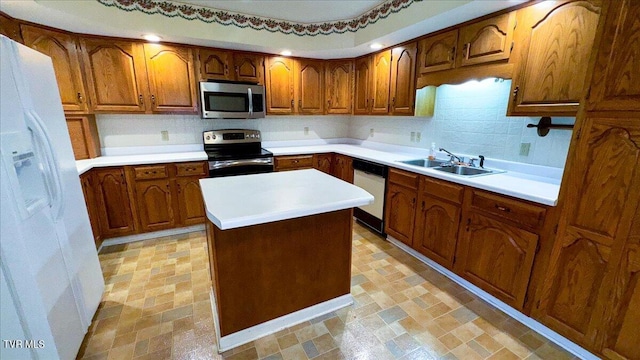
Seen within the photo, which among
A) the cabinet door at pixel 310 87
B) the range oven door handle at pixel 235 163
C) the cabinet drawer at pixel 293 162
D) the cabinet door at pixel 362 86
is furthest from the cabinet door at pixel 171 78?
the cabinet door at pixel 362 86

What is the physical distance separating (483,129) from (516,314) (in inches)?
63.6

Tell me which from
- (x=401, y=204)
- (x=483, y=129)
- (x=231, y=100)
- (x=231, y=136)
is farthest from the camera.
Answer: (x=231, y=136)

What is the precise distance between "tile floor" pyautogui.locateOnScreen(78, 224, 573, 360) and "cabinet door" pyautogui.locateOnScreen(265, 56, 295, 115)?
2.30m

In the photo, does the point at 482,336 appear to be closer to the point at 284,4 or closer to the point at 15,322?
the point at 15,322

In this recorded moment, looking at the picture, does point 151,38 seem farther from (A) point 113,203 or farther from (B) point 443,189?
(B) point 443,189

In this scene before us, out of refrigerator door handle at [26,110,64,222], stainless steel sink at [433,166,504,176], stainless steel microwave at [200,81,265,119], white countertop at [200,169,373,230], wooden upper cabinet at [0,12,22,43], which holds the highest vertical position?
wooden upper cabinet at [0,12,22,43]

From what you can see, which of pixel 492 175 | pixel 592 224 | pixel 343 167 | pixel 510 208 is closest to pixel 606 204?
pixel 592 224

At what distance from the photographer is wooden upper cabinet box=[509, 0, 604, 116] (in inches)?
63.3

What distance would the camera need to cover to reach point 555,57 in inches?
68.4

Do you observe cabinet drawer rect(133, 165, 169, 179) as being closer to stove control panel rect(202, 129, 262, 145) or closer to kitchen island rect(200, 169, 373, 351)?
stove control panel rect(202, 129, 262, 145)

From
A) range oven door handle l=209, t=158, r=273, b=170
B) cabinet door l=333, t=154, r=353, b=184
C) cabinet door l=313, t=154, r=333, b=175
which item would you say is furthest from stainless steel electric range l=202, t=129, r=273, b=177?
cabinet door l=333, t=154, r=353, b=184

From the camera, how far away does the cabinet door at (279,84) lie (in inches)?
141

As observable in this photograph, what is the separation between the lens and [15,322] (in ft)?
3.61

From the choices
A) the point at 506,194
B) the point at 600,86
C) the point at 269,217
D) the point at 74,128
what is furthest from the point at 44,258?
the point at 600,86
